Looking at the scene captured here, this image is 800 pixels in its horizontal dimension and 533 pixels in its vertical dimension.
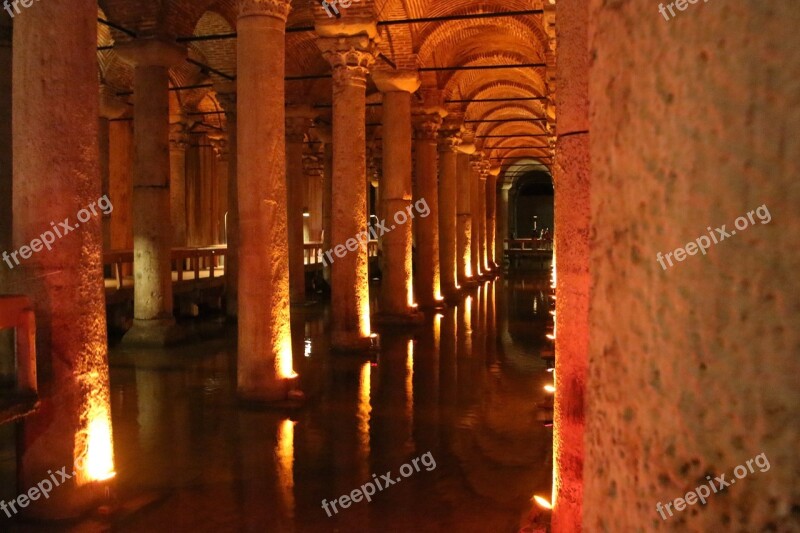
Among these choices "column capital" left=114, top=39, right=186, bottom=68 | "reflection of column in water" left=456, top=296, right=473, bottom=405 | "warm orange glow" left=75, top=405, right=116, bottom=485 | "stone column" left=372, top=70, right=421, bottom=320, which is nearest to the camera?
"warm orange glow" left=75, top=405, right=116, bottom=485

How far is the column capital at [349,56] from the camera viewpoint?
9945mm

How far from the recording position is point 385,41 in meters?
12.6

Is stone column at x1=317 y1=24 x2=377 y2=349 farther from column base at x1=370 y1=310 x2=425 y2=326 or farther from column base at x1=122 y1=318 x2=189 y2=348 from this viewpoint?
column base at x1=370 y1=310 x2=425 y2=326

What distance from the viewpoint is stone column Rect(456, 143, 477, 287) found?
65.5 ft

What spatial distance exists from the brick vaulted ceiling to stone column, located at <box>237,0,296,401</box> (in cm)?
297

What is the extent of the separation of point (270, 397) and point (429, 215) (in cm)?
846

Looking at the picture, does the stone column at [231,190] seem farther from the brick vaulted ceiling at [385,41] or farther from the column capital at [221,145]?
the column capital at [221,145]

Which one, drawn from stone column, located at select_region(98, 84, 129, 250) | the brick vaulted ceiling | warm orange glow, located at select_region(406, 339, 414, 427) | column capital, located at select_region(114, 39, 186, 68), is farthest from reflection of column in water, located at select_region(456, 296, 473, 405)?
stone column, located at select_region(98, 84, 129, 250)

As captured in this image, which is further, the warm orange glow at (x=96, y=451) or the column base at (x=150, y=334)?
the column base at (x=150, y=334)

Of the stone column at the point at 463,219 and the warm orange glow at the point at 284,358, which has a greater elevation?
the stone column at the point at 463,219

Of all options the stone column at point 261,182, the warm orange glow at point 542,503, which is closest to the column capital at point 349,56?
the stone column at point 261,182

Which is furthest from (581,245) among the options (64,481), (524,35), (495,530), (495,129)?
(495,129)

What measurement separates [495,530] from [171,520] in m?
2.07

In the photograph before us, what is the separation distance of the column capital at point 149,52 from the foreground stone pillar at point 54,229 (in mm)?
6036
